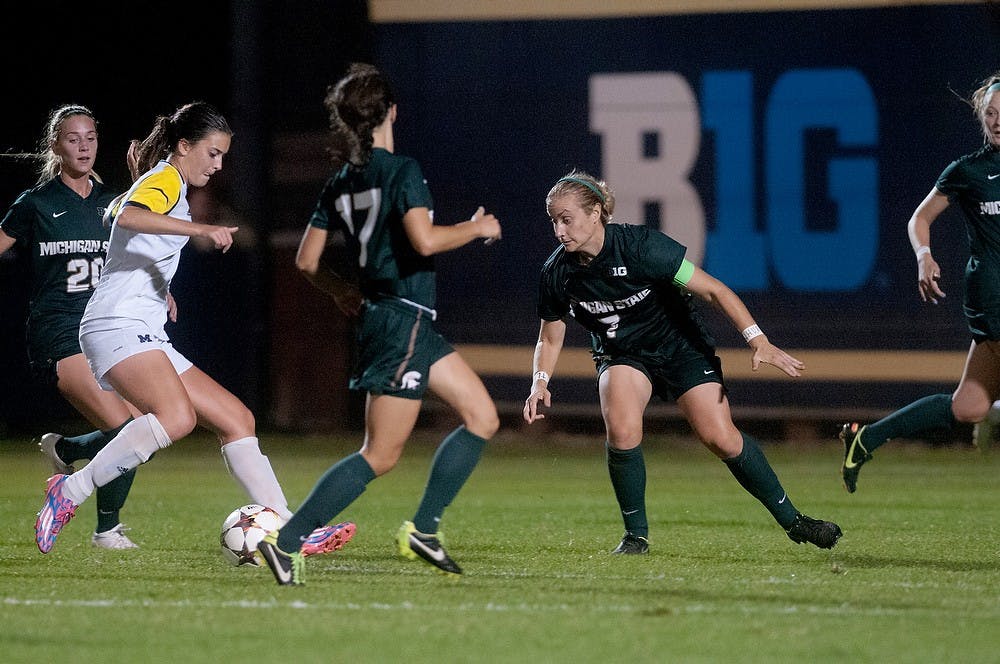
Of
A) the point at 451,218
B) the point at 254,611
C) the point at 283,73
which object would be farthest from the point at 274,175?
the point at 254,611

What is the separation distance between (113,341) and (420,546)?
162cm

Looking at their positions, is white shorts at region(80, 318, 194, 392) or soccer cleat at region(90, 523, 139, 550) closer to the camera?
white shorts at region(80, 318, 194, 392)

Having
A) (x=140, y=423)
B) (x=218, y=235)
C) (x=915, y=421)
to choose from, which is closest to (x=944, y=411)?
(x=915, y=421)

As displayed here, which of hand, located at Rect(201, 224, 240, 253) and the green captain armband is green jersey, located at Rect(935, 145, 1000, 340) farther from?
hand, located at Rect(201, 224, 240, 253)

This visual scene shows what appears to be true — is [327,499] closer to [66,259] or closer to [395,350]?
[395,350]

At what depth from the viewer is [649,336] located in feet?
21.6

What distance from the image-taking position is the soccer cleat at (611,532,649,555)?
672 cm

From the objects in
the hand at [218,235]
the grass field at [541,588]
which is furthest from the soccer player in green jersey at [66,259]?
the hand at [218,235]

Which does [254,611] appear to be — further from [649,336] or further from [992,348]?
[992,348]

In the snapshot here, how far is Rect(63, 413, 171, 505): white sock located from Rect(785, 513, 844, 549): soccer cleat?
2744 mm

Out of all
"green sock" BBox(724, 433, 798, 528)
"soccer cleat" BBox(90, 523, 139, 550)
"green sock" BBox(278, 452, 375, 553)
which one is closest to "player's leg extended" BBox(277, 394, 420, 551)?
"green sock" BBox(278, 452, 375, 553)

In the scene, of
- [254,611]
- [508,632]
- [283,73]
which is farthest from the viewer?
[283,73]

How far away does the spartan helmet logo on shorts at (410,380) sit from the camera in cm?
543

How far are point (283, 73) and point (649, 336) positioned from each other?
29.3ft
